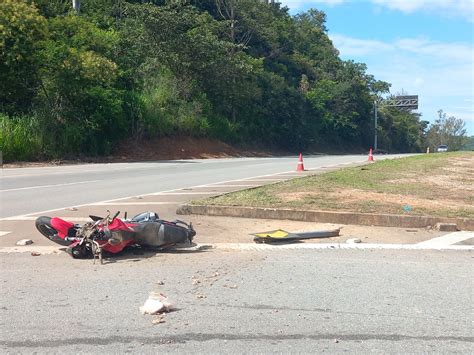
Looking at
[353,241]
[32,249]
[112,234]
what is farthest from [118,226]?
[353,241]

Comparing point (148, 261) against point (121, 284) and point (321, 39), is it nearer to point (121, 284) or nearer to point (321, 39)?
point (121, 284)

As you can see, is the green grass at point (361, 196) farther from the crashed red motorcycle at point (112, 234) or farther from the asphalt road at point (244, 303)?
the crashed red motorcycle at point (112, 234)

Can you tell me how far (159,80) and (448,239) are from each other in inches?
1396

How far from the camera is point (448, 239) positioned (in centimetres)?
833

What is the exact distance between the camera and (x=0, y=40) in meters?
26.0

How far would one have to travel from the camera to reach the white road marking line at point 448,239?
7.99 meters

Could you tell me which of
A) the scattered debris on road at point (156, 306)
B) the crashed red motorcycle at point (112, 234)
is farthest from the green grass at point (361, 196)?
the scattered debris on road at point (156, 306)

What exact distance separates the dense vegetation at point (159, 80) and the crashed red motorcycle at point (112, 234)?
2126 centimetres

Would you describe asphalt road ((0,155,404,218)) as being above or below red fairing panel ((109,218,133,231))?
below

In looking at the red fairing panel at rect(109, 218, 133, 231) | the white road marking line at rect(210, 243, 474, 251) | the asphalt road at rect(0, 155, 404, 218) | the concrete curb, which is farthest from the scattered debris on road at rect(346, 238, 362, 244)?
the asphalt road at rect(0, 155, 404, 218)

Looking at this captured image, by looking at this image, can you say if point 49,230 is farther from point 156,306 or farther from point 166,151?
point 166,151

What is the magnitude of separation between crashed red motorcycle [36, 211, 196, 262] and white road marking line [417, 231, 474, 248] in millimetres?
3801

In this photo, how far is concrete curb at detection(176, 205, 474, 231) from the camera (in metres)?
9.20

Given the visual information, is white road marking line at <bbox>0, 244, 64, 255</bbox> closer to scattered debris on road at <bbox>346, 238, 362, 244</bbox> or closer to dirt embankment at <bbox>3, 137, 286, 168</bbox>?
scattered debris on road at <bbox>346, 238, 362, 244</bbox>
